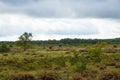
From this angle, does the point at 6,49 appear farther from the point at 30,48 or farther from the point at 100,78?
the point at 100,78

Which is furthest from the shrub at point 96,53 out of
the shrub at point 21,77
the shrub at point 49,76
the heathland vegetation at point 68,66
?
the shrub at point 21,77

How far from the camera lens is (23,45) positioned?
99.8 metres

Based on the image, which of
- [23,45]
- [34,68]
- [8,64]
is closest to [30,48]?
[23,45]

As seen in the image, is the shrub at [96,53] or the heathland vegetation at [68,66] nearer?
the heathland vegetation at [68,66]

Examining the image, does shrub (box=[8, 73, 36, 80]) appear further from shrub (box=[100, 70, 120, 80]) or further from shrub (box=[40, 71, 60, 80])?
shrub (box=[100, 70, 120, 80])

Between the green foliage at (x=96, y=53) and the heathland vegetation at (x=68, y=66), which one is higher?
the green foliage at (x=96, y=53)

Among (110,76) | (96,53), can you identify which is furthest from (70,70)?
(96,53)

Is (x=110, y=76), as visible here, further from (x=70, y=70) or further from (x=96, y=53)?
(x=96, y=53)

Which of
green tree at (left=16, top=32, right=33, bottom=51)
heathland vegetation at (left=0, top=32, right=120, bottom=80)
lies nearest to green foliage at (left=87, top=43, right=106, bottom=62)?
heathland vegetation at (left=0, top=32, right=120, bottom=80)

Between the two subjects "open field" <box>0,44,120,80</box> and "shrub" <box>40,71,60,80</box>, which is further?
"open field" <box>0,44,120,80</box>

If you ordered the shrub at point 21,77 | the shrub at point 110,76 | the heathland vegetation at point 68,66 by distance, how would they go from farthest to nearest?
the heathland vegetation at point 68,66, the shrub at point 21,77, the shrub at point 110,76

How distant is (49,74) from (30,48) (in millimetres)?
76682

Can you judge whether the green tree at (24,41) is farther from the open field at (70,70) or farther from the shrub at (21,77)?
the shrub at (21,77)

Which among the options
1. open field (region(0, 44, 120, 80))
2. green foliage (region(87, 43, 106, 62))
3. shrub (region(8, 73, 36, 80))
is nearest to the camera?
shrub (region(8, 73, 36, 80))
